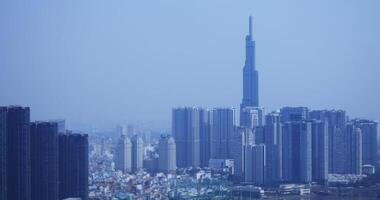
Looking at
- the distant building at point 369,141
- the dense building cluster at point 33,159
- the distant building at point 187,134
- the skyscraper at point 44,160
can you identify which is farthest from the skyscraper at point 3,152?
the distant building at point 369,141

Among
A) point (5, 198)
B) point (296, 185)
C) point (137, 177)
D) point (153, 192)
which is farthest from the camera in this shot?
point (137, 177)

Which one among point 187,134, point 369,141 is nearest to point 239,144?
point 187,134

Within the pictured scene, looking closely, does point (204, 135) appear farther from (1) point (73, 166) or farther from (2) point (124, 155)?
(1) point (73, 166)

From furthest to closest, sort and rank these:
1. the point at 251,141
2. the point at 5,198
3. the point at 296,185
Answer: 1. the point at 251,141
2. the point at 296,185
3. the point at 5,198

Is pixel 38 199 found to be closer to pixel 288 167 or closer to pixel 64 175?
pixel 64 175

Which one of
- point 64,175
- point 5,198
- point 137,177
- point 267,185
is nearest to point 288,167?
point 267,185

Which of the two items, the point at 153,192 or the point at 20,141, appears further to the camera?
the point at 153,192

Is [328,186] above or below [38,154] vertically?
below
